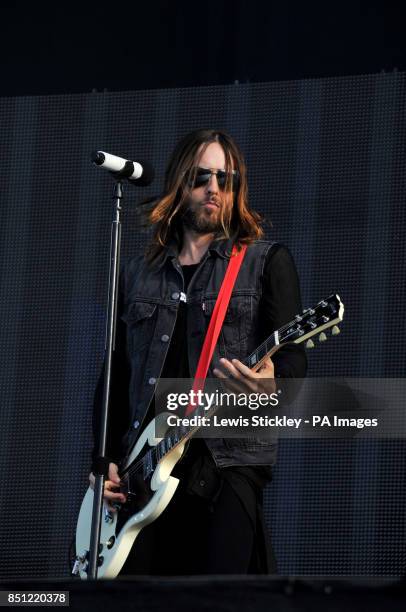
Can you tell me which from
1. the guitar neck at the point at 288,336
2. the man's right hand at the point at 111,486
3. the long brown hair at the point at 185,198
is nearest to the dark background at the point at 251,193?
the long brown hair at the point at 185,198

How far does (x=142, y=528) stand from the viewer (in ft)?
9.57

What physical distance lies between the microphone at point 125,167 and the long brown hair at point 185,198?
10cm

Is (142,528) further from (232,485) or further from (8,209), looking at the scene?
(8,209)

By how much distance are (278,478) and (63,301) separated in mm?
1097

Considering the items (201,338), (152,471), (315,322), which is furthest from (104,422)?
(315,322)

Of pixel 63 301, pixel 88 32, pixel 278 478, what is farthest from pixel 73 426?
pixel 88 32

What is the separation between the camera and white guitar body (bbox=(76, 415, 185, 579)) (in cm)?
282

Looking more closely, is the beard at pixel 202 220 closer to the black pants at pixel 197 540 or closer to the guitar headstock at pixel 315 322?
the guitar headstock at pixel 315 322

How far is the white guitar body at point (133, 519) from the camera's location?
2824 millimetres

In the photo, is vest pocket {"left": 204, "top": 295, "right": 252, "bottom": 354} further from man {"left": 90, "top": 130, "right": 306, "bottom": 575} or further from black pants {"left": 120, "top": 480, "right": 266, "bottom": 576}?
black pants {"left": 120, "top": 480, "right": 266, "bottom": 576}

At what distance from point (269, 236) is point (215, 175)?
1173mm

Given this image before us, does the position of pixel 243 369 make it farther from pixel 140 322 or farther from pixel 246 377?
pixel 140 322

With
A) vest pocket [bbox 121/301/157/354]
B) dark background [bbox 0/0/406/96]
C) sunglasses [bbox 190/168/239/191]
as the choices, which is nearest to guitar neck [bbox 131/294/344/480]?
vest pocket [bbox 121/301/157/354]

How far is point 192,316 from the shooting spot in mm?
3080
